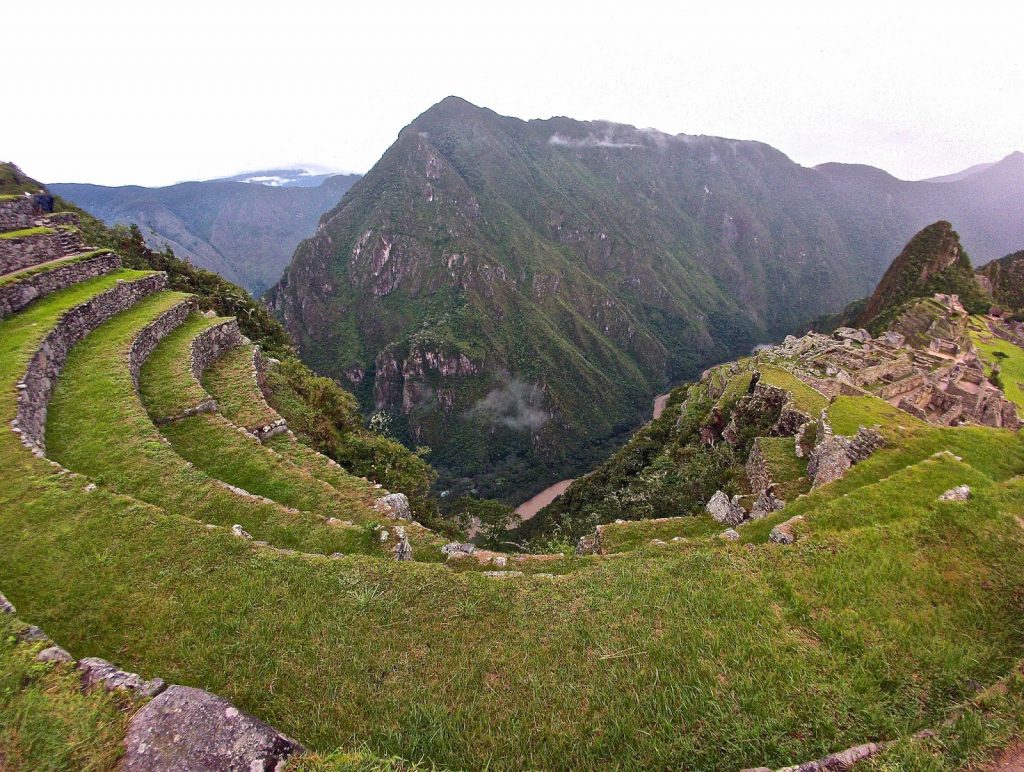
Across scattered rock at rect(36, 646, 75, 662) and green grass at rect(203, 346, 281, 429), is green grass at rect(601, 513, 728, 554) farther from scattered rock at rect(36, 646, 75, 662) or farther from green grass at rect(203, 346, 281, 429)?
green grass at rect(203, 346, 281, 429)

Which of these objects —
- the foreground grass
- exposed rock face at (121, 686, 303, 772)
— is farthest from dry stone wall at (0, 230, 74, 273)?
exposed rock face at (121, 686, 303, 772)

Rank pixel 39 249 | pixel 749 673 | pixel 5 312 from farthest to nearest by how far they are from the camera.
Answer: pixel 39 249
pixel 5 312
pixel 749 673

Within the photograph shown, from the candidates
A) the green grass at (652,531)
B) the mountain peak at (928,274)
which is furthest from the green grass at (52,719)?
the mountain peak at (928,274)

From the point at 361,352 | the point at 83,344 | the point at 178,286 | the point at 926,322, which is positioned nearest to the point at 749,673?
the point at 83,344

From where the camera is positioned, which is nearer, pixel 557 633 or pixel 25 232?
pixel 557 633

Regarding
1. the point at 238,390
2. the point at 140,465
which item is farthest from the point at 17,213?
the point at 140,465

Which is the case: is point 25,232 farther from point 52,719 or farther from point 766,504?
point 766,504

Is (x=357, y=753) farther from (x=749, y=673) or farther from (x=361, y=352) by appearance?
(x=361, y=352)
